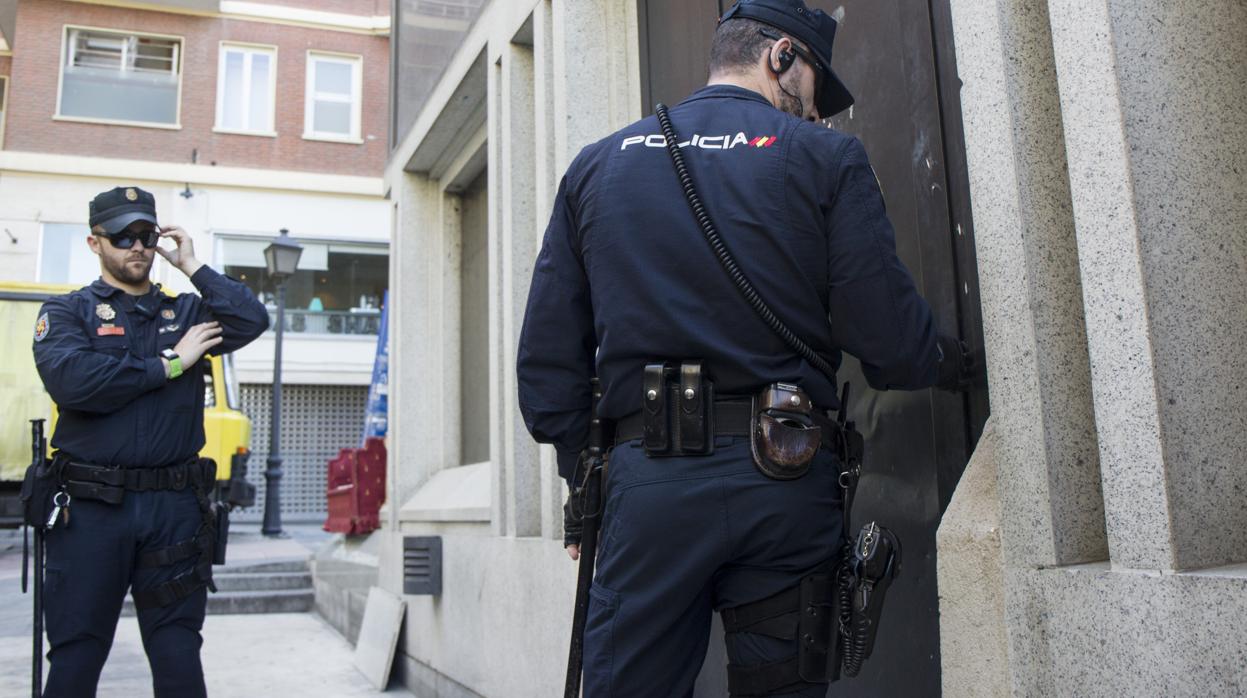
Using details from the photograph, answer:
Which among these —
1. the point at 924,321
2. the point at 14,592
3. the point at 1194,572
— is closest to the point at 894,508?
the point at 924,321

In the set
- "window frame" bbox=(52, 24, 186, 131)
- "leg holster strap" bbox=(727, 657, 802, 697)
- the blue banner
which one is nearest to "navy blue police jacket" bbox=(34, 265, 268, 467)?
"leg holster strap" bbox=(727, 657, 802, 697)

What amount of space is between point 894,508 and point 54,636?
9.13ft

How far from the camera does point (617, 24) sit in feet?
15.2

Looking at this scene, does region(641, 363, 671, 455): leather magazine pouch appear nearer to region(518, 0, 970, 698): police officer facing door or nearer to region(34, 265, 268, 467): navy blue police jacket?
region(518, 0, 970, 698): police officer facing door

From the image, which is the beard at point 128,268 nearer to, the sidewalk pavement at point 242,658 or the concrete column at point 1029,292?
the sidewalk pavement at point 242,658

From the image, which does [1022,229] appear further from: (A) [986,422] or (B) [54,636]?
(B) [54,636]

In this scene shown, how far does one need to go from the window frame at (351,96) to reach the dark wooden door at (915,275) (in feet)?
68.0

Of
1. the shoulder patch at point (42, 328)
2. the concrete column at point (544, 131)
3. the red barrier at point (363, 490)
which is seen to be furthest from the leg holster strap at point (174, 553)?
the red barrier at point (363, 490)

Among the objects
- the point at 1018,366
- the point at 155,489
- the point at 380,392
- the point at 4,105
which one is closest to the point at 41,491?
the point at 155,489

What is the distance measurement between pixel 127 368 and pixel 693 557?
2559 mm

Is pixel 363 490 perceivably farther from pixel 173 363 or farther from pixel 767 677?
pixel 767 677

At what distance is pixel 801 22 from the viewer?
2.33 meters

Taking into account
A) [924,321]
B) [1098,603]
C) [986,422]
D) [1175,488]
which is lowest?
[1098,603]

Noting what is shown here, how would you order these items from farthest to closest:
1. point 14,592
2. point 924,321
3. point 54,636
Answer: point 14,592
point 54,636
point 924,321
